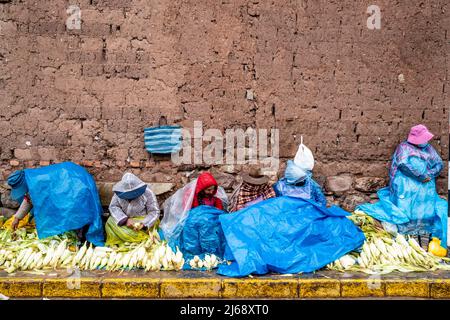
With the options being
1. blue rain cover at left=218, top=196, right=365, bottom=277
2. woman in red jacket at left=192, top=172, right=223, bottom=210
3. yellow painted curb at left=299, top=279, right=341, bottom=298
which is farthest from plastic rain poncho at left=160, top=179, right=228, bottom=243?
yellow painted curb at left=299, top=279, right=341, bottom=298

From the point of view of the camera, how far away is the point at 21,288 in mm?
4527

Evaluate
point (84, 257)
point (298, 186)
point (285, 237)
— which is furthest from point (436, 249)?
point (84, 257)

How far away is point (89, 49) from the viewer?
614 cm

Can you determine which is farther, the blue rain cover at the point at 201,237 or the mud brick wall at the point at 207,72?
the mud brick wall at the point at 207,72

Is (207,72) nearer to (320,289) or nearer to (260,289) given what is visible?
(260,289)

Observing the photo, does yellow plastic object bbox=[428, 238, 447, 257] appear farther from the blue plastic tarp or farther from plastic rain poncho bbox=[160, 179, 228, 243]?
plastic rain poncho bbox=[160, 179, 228, 243]

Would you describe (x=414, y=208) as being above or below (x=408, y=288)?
above

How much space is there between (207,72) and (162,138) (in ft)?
3.47

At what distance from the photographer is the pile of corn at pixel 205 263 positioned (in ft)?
16.2

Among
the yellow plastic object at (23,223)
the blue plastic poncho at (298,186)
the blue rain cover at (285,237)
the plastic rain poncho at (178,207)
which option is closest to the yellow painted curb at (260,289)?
the blue rain cover at (285,237)

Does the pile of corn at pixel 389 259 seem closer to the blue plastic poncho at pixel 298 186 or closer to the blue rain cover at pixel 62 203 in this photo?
the blue plastic poncho at pixel 298 186

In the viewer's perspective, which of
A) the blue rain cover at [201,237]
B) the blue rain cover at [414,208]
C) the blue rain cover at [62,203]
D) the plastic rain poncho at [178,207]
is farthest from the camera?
the blue rain cover at [414,208]

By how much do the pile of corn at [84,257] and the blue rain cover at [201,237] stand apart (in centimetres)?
14

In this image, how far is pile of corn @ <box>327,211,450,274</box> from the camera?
492cm
